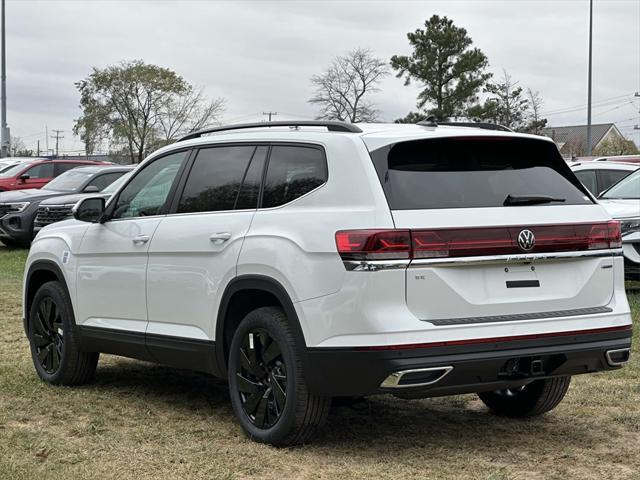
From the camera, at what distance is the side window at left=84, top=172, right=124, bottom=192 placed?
19.2 meters

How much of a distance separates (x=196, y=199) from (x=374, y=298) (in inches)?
70.0

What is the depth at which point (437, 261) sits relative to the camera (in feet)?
16.4

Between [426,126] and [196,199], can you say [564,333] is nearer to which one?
[426,126]

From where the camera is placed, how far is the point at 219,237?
5840mm

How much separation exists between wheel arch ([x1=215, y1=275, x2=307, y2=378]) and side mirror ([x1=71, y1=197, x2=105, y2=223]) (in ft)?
5.48

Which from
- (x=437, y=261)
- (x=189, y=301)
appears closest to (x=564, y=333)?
(x=437, y=261)

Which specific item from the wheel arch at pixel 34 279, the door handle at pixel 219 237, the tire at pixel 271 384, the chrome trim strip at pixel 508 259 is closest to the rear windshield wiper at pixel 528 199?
the chrome trim strip at pixel 508 259

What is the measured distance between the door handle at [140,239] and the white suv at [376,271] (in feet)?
0.06

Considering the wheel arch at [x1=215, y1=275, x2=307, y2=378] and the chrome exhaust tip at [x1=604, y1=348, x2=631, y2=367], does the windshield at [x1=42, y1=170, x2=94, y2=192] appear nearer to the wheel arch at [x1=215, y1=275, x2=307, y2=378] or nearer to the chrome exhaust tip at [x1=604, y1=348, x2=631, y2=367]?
the wheel arch at [x1=215, y1=275, x2=307, y2=378]

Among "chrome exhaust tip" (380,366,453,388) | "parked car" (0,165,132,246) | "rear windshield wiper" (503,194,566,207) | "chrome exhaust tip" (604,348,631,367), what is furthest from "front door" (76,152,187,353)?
"parked car" (0,165,132,246)

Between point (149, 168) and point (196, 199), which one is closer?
point (196, 199)

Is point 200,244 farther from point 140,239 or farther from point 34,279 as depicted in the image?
point 34,279

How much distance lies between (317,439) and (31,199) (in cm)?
1464

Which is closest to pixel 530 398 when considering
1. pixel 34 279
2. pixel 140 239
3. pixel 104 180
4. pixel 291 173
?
pixel 291 173
